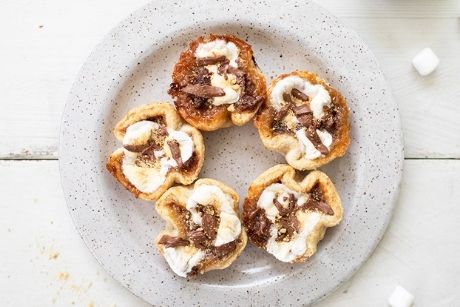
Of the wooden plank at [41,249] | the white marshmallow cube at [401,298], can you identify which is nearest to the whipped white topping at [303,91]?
the white marshmallow cube at [401,298]

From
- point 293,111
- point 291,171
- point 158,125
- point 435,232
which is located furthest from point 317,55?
point 435,232

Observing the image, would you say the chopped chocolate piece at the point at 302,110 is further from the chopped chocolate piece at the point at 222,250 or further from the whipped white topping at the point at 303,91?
the chopped chocolate piece at the point at 222,250

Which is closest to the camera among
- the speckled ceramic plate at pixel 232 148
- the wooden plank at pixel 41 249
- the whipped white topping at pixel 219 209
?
the whipped white topping at pixel 219 209

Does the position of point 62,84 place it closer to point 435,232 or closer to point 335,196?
point 335,196

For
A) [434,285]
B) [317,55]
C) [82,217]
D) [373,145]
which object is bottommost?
[82,217]

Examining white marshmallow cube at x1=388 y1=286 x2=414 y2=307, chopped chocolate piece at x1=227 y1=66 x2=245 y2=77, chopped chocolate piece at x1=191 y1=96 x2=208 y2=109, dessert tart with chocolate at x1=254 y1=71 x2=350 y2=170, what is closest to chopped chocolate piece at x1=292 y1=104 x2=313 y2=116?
dessert tart with chocolate at x1=254 y1=71 x2=350 y2=170

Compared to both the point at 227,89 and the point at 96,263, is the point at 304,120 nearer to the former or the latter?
the point at 227,89

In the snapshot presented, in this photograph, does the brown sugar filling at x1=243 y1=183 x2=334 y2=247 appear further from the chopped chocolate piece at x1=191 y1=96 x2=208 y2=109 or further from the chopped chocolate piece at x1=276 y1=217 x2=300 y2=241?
the chopped chocolate piece at x1=191 y1=96 x2=208 y2=109
